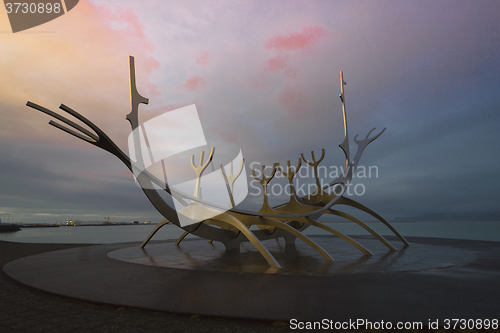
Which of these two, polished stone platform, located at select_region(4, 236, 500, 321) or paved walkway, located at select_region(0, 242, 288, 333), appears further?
polished stone platform, located at select_region(4, 236, 500, 321)

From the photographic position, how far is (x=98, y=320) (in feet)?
15.5

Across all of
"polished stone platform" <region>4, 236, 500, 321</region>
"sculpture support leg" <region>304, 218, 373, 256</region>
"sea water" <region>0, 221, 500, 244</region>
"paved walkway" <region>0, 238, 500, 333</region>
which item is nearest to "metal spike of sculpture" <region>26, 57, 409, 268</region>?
"sculpture support leg" <region>304, 218, 373, 256</region>

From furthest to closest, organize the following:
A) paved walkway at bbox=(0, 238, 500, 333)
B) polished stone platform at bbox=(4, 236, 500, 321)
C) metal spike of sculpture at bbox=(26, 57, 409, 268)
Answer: metal spike of sculpture at bbox=(26, 57, 409, 268)
polished stone platform at bbox=(4, 236, 500, 321)
paved walkway at bbox=(0, 238, 500, 333)

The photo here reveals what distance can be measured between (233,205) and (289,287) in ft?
27.0

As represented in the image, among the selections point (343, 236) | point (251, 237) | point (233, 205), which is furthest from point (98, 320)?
point (343, 236)

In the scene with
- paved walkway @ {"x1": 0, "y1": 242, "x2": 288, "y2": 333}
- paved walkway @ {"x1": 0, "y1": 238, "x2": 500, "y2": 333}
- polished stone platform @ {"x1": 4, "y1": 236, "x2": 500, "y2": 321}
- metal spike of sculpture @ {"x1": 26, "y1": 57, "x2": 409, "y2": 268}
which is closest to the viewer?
paved walkway @ {"x1": 0, "y1": 242, "x2": 288, "y2": 333}

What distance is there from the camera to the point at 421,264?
381 inches

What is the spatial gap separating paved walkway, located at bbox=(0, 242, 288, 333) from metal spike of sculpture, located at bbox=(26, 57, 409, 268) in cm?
458

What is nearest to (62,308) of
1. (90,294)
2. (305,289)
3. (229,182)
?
(90,294)

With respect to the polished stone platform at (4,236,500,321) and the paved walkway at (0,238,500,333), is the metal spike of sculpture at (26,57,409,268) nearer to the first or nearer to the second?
the polished stone platform at (4,236,500,321)

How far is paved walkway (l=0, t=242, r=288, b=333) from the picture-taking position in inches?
172

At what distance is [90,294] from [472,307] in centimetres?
750

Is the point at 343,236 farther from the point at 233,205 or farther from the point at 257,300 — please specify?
the point at 257,300

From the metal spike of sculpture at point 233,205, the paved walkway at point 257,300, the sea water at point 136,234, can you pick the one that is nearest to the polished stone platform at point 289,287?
the paved walkway at point 257,300
